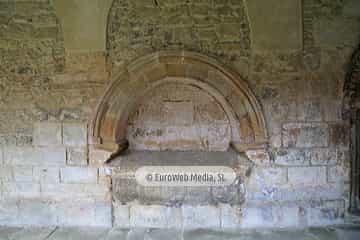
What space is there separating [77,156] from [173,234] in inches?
51.1

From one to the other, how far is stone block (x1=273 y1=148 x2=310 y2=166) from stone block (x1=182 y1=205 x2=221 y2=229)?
33.7 inches

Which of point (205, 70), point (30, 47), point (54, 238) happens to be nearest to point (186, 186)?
point (205, 70)

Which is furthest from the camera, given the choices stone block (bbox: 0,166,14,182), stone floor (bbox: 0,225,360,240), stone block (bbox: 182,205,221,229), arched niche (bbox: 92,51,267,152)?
stone block (bbox: 0,166,14,182)

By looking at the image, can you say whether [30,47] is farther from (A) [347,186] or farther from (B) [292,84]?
(A) [347,186]

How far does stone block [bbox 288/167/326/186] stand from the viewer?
9.55 ft

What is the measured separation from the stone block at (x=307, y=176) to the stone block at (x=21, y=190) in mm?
2712

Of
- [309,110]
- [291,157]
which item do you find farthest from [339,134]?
[291,157]

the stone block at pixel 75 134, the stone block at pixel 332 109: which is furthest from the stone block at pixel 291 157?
the stone block at pixel 75 134

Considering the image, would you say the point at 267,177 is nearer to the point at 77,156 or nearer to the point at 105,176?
the point at 105,176

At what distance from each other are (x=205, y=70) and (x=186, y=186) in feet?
4.01

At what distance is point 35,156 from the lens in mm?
3064

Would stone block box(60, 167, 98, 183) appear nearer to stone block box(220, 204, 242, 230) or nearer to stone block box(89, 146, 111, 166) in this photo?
stone block box(89, 146, 111, 166)

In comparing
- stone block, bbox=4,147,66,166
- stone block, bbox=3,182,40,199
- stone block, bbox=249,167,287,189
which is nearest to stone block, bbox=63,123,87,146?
stone block, bbox=4,147,66,166

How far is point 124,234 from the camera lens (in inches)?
113
